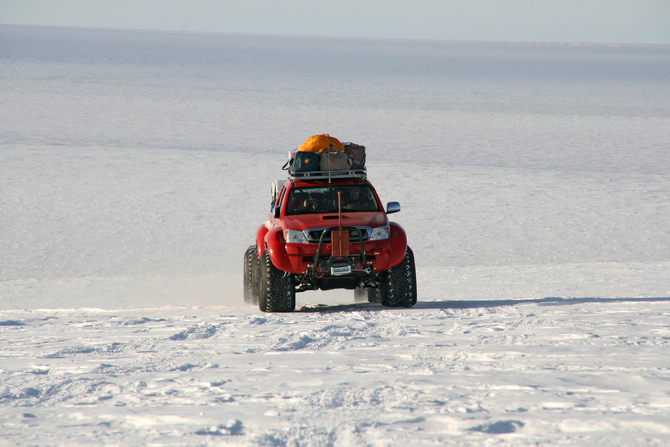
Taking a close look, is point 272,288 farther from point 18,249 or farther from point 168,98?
point 168,98

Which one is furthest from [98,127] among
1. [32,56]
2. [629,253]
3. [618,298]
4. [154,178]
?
[32,56]

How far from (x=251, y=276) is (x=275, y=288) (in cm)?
125

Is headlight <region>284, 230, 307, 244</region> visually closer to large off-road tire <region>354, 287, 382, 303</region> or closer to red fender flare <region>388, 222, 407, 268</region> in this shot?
red fender flare <region>388, 222, 407, 268</region>

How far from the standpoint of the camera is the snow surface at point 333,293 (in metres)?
4.19

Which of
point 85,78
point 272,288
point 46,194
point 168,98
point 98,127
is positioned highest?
point 85,78

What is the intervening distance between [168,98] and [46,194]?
22181mm

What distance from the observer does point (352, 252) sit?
7789 mm

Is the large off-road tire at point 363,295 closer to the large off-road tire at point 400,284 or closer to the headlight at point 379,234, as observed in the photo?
the large off-road tire at point 400,284

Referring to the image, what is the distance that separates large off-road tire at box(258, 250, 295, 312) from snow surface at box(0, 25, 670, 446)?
0.30m

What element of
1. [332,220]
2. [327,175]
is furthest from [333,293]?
[332,220]

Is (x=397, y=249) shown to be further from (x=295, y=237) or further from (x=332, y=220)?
(x=295, y=237)

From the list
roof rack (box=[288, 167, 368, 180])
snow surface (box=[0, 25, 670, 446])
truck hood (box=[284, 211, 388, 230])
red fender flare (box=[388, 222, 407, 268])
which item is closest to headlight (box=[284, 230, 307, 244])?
truck hood (box=[284, 211, 388, 230])

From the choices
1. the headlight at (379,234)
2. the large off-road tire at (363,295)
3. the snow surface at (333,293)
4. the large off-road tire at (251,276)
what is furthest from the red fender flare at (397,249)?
the large off-road tire at (251,276)

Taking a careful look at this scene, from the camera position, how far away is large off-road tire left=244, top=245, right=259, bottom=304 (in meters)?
8.98
